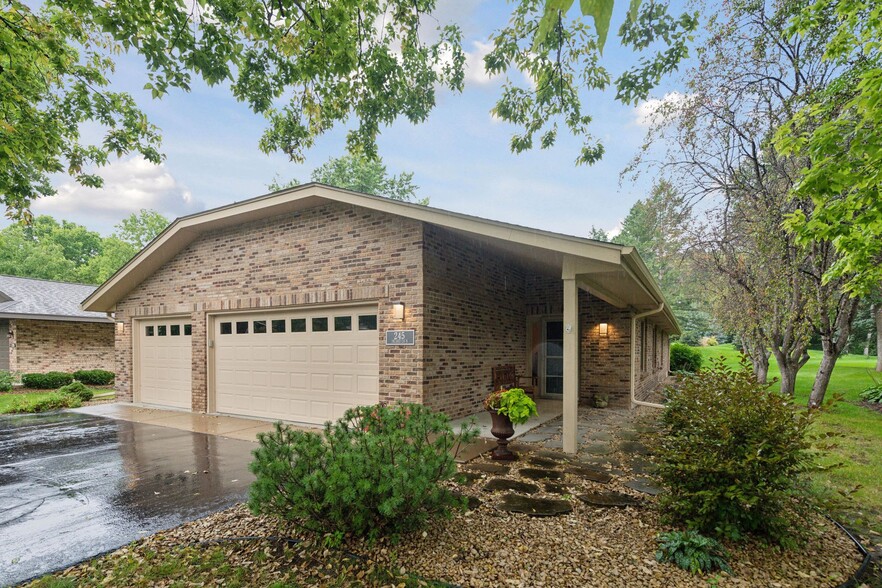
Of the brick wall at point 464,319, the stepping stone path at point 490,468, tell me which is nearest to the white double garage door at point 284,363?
the brick wall at point 464,319

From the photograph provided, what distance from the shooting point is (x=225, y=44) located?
4590 mm

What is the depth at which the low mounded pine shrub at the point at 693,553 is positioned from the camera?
286 cm

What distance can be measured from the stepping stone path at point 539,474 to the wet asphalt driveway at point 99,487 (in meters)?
3.11

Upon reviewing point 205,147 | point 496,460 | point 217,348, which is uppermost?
point 205,147

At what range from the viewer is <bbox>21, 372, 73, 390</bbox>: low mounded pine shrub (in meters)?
13.5

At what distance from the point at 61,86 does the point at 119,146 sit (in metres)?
1.05

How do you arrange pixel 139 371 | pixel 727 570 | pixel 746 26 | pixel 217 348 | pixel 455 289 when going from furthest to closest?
pixel 139 371 < pixel 217 348 < pixel 746 26 < pixel 455 289 < pixel 727 570

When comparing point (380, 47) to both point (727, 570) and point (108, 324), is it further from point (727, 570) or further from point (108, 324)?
Answer: point (108, 324)

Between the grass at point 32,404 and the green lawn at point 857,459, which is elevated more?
the green lawn at point 857,459

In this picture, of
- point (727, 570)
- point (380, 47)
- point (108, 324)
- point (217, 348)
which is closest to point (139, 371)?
point (217, 348)

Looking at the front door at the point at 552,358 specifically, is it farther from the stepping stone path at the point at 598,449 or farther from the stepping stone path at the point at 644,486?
the stepping stone path at the point at 644,486

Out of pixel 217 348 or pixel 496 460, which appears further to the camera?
pixel 217 348

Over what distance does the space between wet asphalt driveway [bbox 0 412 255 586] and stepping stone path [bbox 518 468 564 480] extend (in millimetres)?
3109

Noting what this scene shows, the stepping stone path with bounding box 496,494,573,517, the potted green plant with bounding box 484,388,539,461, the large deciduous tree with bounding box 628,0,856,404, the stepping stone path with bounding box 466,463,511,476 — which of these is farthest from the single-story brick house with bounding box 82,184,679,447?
the large deciduous tree with bounding box 628,0,856,404
